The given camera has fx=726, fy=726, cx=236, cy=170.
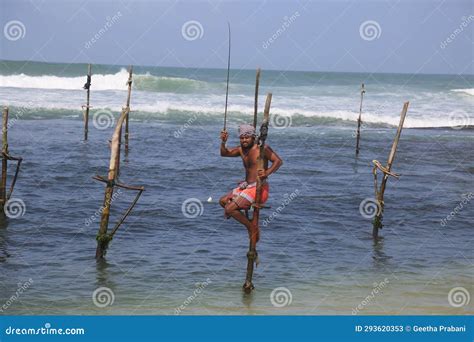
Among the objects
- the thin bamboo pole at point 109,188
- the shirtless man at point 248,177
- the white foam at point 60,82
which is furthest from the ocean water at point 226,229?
the white foam at point 60,82

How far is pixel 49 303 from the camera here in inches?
429

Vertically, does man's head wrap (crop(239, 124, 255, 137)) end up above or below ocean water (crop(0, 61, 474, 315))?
above

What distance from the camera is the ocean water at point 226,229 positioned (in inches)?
448

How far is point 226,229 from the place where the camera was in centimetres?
1584

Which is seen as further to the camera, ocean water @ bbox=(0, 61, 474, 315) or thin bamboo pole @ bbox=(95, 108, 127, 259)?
thin bamboo pole @ bbox=(95, 108, 127, 259)

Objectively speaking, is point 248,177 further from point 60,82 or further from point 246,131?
point 60,82

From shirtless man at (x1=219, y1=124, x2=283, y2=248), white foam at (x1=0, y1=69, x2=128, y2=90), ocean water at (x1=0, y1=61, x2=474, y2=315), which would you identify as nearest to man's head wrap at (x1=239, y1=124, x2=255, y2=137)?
shirtless man at (x1=219, y1=124, x2=283, y2=248)

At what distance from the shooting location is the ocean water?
11391mm

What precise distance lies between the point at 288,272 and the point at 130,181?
9.77m

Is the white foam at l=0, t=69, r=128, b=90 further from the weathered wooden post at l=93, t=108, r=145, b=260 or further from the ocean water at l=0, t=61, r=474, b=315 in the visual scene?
the weathered wooden post at l=93, t=108, r=145, b=260

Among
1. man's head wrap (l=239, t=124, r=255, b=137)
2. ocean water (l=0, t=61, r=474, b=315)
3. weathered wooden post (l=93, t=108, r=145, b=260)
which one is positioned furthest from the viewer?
weathered wooden post (l=93, t=108, r=145, b=260)

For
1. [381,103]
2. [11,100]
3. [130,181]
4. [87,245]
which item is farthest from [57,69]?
[87,245]

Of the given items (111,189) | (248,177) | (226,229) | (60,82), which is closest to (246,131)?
(248,177)

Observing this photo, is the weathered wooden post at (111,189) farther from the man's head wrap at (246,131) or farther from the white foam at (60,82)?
the white foam at (60,82)
